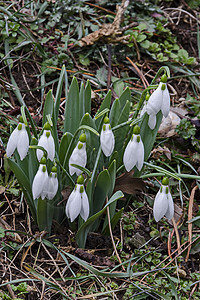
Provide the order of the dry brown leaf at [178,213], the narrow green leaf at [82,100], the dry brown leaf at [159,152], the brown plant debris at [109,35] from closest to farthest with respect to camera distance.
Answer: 1. the narrow green leaf at [82,100]
2. the dry brown leaf at [178,213]
3. the dry brown leaf at [159,152]
4. the brown plant debris at [109,35]

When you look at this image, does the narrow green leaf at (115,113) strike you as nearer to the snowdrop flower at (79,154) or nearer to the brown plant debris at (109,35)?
the snowdrop flower at (79,154)

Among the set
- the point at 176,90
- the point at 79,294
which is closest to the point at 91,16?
the point at 176,90

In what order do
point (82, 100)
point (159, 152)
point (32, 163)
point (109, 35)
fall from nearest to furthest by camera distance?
point (32, 163), point (82, 100), point (159, 152), point (109, 35)

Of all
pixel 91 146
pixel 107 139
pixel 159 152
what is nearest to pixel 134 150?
pixel 107 139

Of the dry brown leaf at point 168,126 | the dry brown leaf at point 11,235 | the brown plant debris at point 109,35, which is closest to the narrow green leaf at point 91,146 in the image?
the dry brown leaf at point 11,235

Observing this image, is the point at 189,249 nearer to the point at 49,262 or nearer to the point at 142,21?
the point at 49,262

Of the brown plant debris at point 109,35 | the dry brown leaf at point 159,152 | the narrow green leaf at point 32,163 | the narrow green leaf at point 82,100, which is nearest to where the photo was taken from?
the narrow green leaf at point 32,163

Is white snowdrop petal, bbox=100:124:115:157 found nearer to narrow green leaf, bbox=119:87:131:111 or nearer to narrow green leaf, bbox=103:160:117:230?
narrow green leaf, bbox=103:160:117:230

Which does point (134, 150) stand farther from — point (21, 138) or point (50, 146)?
point (21, 138)
